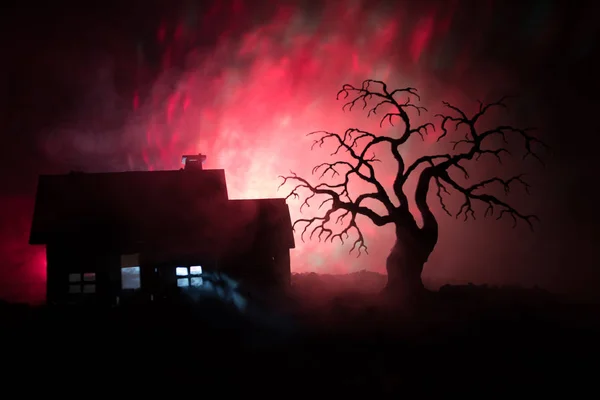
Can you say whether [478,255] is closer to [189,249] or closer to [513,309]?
[513,309]

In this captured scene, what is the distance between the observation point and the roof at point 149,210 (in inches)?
766

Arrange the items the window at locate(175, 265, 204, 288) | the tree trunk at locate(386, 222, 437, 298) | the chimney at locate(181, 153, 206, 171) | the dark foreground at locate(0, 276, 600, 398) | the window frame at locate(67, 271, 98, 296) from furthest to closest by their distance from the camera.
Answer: the chimney at locate(181, 153, 206, 171) < the window at locate(175, 265, 204, 288) < the window frame at locate(67, 271, 98, 296) < the tree trunk at locate(386, 222, 437, 298) < the dark foreground at locate(0, 276, 600, 398)

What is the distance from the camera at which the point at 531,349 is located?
11695 millimetres

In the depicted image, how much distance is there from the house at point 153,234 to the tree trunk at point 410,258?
15.6 feet

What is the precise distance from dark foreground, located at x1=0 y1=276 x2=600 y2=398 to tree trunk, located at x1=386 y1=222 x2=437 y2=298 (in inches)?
60.8

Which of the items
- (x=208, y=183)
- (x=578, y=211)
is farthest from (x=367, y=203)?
(x=208, y=183)

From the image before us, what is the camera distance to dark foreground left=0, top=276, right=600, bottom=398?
9398 mm

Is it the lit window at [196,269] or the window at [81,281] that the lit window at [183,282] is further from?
the window at [81,281]

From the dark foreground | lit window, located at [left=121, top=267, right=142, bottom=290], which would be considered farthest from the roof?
lit window, located at [left=121, top=267, right=142, bottom=290]

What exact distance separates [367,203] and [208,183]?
75.9 feet

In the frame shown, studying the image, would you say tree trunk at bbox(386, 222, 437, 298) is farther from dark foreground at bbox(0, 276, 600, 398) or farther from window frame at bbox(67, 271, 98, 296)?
window frame at bbox(67, 271, 98, 296)

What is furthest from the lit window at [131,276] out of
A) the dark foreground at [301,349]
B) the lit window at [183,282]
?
the dark foreground at [301,349]

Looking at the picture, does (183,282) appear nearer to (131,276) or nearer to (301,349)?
(131,276)

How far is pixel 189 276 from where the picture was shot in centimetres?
1959
